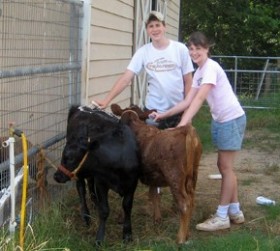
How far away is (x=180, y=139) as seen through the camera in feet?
15.5

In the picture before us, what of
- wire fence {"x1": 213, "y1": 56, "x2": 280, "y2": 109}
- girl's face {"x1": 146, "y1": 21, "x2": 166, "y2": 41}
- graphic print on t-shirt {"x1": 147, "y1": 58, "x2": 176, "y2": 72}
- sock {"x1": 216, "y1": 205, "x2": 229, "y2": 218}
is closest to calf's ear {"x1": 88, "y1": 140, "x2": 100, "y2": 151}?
graphic print on t-shirt {"x1": 147, "y1": 58, "x2": 176, "y2": 72}

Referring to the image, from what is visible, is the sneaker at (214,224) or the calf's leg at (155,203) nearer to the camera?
the sneaker at (214,224)

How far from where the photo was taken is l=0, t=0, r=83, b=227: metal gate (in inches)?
179

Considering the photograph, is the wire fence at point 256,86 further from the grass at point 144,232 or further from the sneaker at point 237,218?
the sneaker at point 237,218

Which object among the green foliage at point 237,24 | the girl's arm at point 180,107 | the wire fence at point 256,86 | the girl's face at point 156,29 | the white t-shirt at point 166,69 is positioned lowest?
the wire fence at point 256,86

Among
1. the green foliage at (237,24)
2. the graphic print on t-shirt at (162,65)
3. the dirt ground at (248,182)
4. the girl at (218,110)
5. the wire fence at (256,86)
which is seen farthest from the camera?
the green foliage at (237,24)

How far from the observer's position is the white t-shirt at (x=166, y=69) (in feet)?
17.4

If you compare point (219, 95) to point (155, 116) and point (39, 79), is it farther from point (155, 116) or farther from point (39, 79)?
point (39, 79)

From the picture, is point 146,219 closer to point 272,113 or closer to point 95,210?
point 95,210

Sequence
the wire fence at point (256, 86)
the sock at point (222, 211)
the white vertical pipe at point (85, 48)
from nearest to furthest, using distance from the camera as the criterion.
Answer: the sock at point (222, 211), the white vertical pipe at point (85, 48), the wire fence at point (256, 86)

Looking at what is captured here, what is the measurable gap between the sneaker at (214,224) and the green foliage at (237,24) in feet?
62.2

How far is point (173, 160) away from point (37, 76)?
1.30 m

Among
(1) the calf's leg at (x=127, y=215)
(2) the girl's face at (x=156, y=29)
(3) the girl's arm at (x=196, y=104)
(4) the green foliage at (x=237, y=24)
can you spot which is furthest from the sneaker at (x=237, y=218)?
(4) the green foliage at (x=237, y=24)

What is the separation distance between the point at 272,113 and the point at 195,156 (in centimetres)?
982
